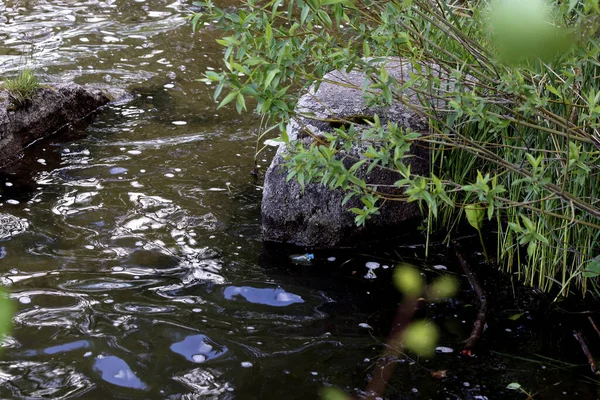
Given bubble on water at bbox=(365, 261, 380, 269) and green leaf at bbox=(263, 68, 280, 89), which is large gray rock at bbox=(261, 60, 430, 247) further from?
green leaf at bbox=(263, 68, 280, 89)

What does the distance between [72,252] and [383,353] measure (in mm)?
2207

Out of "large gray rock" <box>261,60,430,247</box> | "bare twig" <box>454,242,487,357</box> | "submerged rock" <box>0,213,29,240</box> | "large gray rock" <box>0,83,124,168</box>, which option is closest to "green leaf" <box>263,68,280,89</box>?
"large gray rock" <box>261,60,430,247</box>

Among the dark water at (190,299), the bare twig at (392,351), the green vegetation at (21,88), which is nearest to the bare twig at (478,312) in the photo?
the dark water at (190,299)

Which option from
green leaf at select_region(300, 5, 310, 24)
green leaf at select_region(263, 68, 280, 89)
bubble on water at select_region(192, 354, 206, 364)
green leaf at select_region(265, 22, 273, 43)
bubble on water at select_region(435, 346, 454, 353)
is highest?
green leaf at select_region(300, 5, 310, 24)

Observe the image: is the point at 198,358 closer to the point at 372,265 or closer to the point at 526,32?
the point at 372,265

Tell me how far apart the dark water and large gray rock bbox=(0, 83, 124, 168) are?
0.17 meters

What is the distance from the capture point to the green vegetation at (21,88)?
6137 mm

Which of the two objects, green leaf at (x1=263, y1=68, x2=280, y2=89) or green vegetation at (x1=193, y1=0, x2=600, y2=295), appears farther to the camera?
green vegetation at (x1=193, y1=0, x2=600, y2=295)

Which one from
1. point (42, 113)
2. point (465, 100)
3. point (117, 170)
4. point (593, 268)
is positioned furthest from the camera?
point (42, 113)

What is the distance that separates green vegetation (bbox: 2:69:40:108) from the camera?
614 centimetres

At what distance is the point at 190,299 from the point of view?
398 cm

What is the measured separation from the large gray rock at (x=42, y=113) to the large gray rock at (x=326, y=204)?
262 centimetres

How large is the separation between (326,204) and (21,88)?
3429mm

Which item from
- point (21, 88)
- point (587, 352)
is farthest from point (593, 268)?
point (21, 88)
